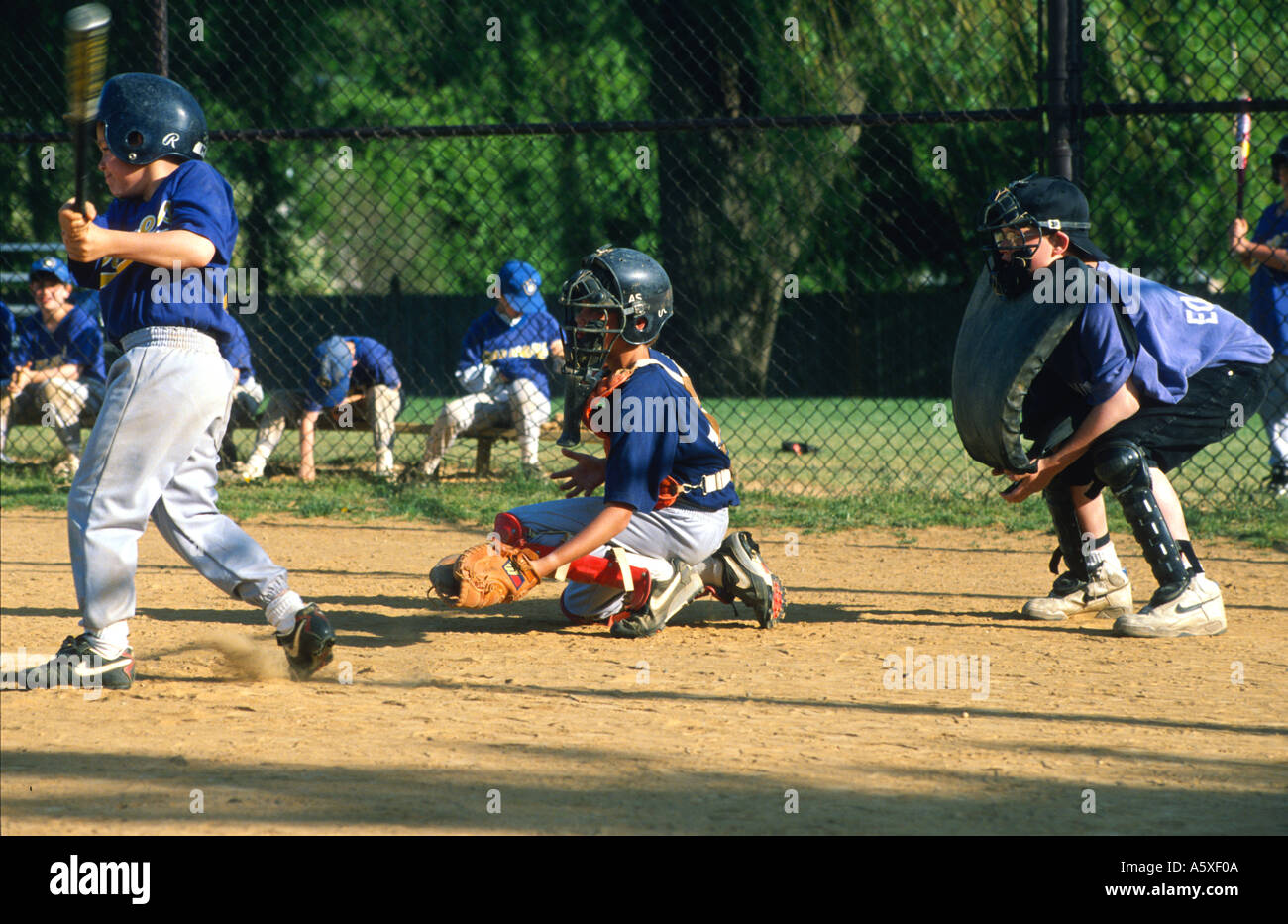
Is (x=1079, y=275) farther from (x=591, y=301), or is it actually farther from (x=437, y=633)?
(x=437, y=633)

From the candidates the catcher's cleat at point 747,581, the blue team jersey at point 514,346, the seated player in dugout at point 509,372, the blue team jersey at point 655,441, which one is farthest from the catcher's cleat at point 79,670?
the blue team jersey at point 514,346

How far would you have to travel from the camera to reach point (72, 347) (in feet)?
29.8

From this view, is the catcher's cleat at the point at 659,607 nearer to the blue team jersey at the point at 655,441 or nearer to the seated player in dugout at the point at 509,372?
the blue team jersey at the point at 655,441

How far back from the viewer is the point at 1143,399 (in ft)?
14.9

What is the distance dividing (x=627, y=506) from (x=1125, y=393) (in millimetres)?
1685

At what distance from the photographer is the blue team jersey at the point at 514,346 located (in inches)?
348

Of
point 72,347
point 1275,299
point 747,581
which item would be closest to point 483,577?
point 747,581

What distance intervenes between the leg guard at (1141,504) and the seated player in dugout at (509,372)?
15.3ft

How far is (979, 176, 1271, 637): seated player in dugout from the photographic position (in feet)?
14.6

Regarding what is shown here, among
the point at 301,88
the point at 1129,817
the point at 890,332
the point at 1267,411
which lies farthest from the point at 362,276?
the point at 1129,817

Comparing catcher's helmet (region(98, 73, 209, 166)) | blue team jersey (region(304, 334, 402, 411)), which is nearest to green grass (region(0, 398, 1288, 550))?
blue team jersey (region(304, 334, 402, 411))

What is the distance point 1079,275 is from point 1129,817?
2160mm

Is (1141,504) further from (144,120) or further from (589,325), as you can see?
(144,120)

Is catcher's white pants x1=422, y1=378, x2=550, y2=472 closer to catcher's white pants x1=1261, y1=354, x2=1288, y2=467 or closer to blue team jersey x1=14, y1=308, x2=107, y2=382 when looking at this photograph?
blue team jersey x1=14, y1=308, x2=107, y2=382
